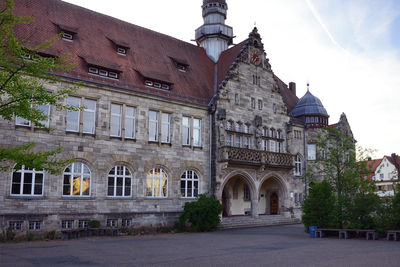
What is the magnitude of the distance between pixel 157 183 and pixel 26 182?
305 inches

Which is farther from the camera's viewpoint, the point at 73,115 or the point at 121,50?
the point at 121,50

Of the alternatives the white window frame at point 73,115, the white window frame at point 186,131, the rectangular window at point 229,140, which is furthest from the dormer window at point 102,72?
the rectangular window at point 229,140

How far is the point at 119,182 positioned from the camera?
74.8 ft

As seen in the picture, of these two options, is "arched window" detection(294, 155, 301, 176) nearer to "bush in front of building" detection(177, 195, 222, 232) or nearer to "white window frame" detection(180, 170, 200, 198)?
"white window frame" detection(180, 170, 200, 198)

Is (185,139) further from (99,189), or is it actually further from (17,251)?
(17,251)

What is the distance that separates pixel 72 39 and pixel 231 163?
509 inches

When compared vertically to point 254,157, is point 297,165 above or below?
below

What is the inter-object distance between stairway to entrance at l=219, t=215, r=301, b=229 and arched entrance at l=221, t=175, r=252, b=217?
82.7 inches

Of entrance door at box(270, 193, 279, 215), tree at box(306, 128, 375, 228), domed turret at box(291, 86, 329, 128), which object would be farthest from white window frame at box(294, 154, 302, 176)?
tree at box(306, 128, 375, 228)

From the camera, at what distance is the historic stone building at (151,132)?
20.7 metres

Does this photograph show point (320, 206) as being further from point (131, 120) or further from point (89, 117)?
point (89, 117)

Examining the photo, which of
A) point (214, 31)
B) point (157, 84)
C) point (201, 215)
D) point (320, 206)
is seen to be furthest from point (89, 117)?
point (214, 31)

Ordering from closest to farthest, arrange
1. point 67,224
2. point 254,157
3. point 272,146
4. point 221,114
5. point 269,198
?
point 67,224
point 221,114
point 254,157
point 272,146
point 269,198

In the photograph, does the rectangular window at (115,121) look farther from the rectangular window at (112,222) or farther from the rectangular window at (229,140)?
the rectangular window at (229,140)
